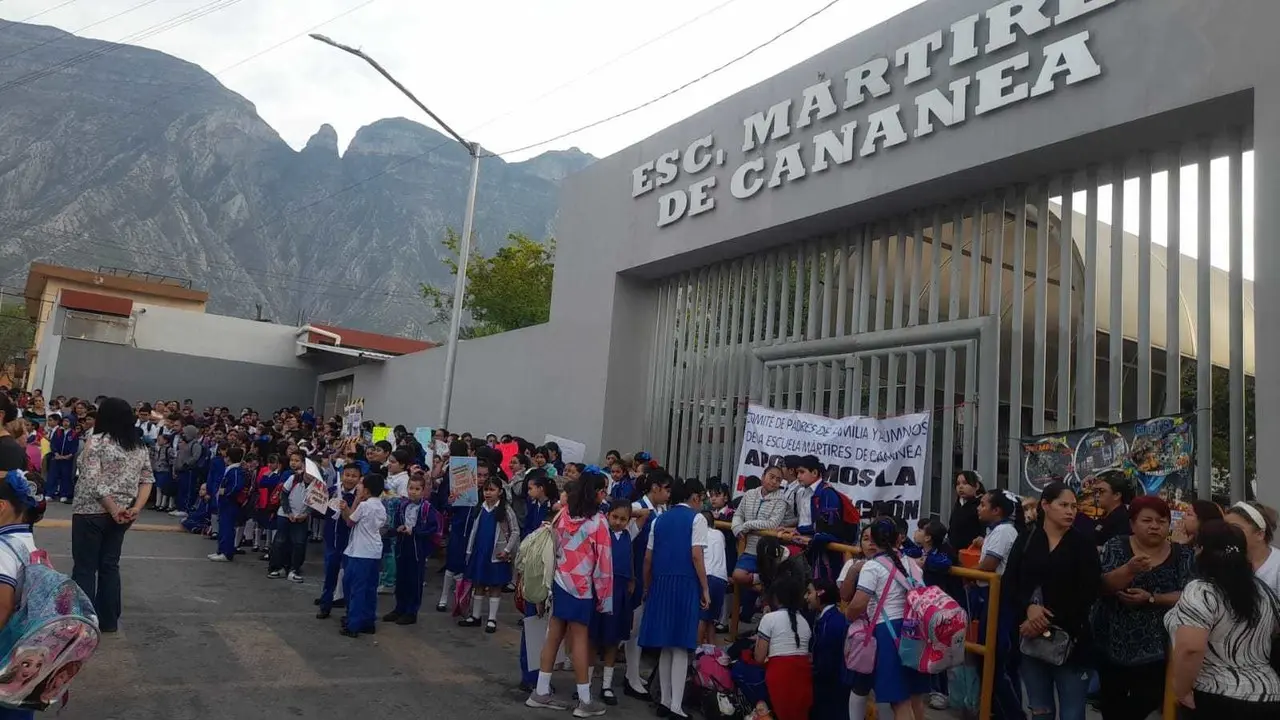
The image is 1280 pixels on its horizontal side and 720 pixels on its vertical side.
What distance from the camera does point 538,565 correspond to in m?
6.73

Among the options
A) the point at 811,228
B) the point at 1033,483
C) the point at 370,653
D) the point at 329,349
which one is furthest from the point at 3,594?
the point at 329,349

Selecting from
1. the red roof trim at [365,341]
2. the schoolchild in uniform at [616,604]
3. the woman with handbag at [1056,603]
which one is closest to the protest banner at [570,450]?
the schoolchild in uniform at [616,604]

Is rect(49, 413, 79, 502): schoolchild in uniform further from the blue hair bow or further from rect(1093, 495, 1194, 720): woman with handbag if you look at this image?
rect(1093, 495, 1194, 720): woman with handbag

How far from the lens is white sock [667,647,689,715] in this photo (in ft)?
21.7

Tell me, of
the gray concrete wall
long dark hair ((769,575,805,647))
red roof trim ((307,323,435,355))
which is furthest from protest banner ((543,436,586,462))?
the gray concrete wall

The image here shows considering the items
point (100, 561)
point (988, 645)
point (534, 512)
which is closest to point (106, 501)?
point (100, 561)

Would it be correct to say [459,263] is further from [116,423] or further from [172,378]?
[172,378]

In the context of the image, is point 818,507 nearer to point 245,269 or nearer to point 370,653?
point 370,653

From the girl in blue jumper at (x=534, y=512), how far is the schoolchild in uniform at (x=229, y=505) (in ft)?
14.7

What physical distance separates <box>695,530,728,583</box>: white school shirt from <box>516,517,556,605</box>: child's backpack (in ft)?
5.38

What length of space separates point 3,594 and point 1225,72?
8.99m

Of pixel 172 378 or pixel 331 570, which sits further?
pixel 172 378

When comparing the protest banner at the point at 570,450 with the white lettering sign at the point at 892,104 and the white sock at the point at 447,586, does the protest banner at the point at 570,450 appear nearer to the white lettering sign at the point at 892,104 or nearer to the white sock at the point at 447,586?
the white lettering sign at the point at 892,104

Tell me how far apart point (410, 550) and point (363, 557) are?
88cm
